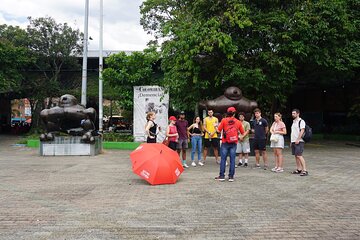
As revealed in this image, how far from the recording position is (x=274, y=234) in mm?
4570

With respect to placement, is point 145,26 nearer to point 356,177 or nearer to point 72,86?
point 72,86

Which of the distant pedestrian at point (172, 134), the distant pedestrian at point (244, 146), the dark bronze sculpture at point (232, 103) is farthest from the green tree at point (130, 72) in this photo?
the distant pedestrian at point (172, 134)

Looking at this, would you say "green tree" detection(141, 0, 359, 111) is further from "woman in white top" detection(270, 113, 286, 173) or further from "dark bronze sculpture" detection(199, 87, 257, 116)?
"woman in white top" detection(270, 113, 286, 173)

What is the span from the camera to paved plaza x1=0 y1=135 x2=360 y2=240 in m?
4.65

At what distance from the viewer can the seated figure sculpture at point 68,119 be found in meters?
14.3

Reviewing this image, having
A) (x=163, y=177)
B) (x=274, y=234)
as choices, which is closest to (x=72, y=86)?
(x=163, y=177)

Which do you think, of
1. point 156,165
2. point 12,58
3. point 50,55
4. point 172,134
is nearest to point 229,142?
point 156,165

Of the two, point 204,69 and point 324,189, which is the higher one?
point 204,69

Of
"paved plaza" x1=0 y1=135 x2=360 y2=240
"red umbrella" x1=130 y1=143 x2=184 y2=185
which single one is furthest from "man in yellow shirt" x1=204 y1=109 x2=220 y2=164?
"red umbrella" x1=130 y1=143 x2=184 y2=185

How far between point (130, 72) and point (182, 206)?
15.1 m

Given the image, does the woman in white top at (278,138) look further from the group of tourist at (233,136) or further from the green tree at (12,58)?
the green tree at (12,58)

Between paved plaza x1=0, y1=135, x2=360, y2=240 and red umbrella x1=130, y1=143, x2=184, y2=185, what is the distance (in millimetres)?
227

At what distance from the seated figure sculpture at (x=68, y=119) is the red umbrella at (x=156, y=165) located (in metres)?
6.86

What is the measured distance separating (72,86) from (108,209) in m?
Answer: 27.9
